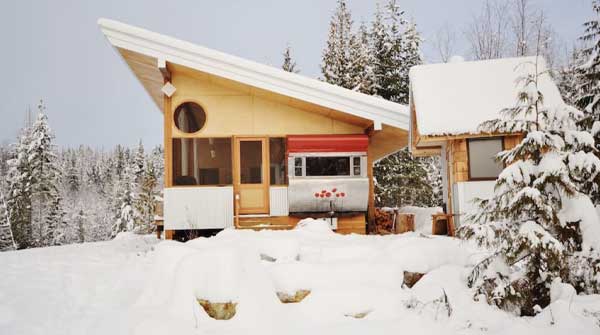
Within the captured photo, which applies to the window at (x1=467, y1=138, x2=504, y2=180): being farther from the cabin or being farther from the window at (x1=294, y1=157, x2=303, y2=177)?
the window at (x1=294, y1=157, x2=303, y2=177)

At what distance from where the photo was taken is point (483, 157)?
30.4 feet

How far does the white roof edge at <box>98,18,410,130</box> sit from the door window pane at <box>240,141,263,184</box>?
59.6 inches

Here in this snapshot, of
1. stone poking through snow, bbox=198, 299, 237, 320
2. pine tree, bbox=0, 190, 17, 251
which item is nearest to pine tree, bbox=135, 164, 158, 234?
pine tree, bbox=0, 190, 17, 251

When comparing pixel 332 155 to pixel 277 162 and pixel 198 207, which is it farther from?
pixel 198 207

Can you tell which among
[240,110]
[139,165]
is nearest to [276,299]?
[240,110]

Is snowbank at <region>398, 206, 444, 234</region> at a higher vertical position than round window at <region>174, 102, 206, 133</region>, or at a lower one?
lower

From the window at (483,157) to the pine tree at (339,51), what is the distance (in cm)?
1486

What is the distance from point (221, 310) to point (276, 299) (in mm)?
636

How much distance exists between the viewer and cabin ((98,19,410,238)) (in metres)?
10.6

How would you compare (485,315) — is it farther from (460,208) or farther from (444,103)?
(444,103)

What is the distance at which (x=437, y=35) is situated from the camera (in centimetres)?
2598

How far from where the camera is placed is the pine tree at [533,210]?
15.7 feet

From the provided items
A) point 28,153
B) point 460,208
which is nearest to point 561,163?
point 460,208

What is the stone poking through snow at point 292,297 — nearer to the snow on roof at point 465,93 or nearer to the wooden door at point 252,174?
the snow on roof at point 465,93
